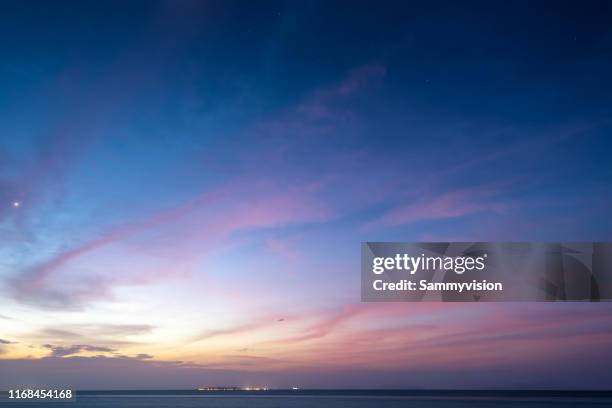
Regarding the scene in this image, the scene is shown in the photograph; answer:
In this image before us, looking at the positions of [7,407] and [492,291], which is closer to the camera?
[492,291]

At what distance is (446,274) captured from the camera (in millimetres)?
27109

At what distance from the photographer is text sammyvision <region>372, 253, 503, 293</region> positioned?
26.9m

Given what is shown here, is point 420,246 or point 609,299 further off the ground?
point 420,246

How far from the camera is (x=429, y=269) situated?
27203 millimetres

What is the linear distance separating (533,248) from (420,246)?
6269 mm

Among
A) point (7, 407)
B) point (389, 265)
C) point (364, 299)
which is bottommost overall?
point (7, 407)

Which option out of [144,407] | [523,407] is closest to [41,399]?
[144,407]

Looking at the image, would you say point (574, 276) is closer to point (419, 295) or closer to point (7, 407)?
point (419, 295)

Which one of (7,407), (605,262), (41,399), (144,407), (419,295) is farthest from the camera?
(41,399)

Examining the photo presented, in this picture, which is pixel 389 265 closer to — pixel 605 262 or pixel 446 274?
pixel 446 274

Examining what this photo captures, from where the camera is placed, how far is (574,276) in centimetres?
2841

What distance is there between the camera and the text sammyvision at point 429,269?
2688 cm

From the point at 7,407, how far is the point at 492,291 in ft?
456

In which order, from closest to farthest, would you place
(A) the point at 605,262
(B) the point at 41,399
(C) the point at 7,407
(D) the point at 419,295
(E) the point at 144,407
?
(D) the point at 419,295 < (A) the point at 605,262 < (E) the point at 144,407 < (C) the point at 7,407 < (B) the point at 41,399
